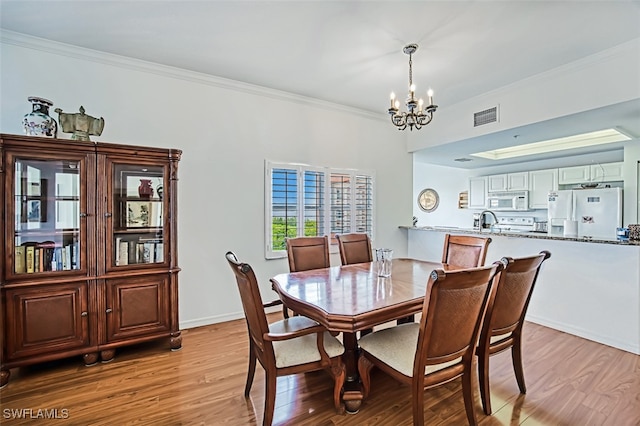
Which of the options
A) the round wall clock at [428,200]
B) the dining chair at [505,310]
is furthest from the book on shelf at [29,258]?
the round wall clock at [428,200]

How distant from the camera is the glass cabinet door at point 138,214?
8.77ft

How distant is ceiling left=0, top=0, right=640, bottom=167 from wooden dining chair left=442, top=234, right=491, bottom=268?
178cm

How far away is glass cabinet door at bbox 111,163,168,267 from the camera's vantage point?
2674mm

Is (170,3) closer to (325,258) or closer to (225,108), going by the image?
(225,108)

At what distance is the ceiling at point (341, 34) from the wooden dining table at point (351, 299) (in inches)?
80.4

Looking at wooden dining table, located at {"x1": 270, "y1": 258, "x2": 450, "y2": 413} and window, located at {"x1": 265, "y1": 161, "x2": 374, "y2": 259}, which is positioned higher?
window, located at {"x1": 265, "y1": 161, "x2": 374, "y2": 259}

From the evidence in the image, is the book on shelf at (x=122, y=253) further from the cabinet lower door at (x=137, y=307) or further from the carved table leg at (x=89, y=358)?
the carved table leg at (x=89, y=358)

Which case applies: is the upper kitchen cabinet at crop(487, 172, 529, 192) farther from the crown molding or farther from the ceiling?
the crown molding

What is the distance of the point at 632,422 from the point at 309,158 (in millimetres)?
3649

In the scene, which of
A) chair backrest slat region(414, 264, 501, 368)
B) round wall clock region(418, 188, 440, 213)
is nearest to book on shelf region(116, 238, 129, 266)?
chair backrest slat region(414, 264, 501, 368)

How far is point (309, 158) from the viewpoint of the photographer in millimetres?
4117

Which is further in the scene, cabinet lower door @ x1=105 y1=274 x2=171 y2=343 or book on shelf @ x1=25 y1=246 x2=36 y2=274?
cabinet lower door @ x1=105 y1=274 x2=171 y2=343

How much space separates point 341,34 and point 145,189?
2.24 meters

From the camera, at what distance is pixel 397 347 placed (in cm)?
182
